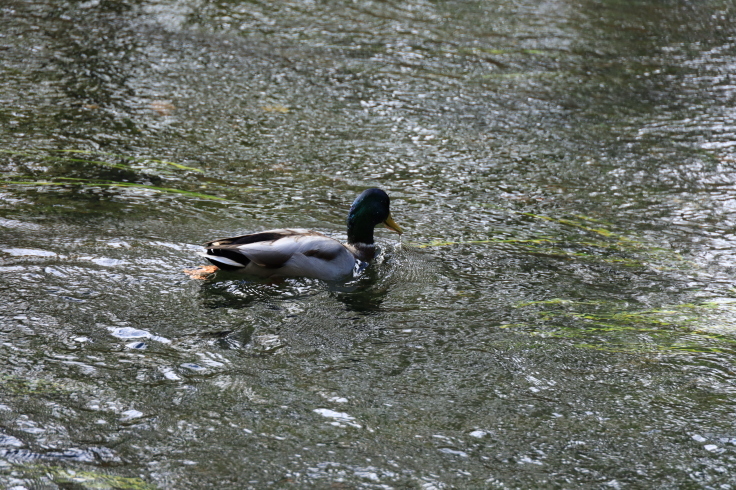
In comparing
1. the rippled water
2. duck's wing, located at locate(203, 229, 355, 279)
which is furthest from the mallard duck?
the rippled water

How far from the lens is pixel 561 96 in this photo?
870cm

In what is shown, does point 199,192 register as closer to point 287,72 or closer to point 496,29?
point 287,72

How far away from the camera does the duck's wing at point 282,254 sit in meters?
4.99

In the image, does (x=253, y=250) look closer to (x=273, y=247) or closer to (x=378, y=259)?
(x=273, y=247)

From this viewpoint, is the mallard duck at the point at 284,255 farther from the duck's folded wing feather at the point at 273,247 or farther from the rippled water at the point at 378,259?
the rippled water at the point at 378,259

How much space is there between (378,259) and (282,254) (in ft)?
2.83

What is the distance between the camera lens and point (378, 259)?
18.6 feet

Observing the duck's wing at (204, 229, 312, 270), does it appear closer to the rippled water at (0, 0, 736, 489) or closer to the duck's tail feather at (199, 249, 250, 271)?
the duck's tail feather at (199, 249, 250, 271)

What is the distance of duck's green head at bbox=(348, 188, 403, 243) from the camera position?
18.3 ft

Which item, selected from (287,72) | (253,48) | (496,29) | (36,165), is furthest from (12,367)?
(496,29)

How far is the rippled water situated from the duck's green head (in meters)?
0.21

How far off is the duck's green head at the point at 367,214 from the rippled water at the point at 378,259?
0.21m

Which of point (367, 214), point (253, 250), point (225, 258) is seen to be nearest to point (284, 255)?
point (253, 250)

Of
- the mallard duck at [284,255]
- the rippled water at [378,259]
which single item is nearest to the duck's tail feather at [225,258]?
the mallard duck at [284,255]
